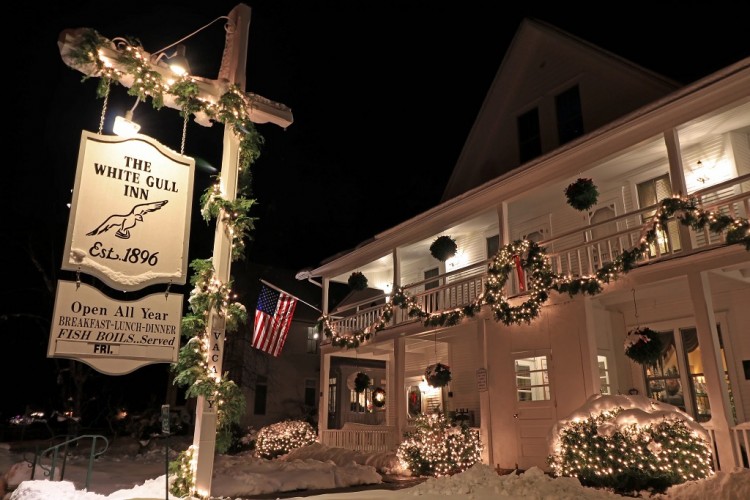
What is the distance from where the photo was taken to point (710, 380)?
859 centimetres

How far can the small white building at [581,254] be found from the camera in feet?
31.5

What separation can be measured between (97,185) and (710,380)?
9.02 metres

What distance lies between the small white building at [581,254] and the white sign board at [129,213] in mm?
7879

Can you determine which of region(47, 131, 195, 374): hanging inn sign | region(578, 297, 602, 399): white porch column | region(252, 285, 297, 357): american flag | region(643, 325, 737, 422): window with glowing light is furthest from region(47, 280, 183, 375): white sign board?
region(252, 285, 297, 357): american flag

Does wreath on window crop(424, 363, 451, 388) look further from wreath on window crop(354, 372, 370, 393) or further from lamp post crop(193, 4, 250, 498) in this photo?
lamp post crop(193, 4, 250, 498)

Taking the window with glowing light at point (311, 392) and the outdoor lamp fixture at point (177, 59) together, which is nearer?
the outdoor lamp fixture at point (177, 59)

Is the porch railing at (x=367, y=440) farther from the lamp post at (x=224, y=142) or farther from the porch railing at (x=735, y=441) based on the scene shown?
the lamp post at (x=224, y=142)

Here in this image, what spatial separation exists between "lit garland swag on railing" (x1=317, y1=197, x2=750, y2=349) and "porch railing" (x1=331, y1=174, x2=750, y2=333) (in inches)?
9.7

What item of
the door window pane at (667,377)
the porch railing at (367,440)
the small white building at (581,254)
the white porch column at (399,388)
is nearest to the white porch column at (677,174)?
the small white building at (581,254)

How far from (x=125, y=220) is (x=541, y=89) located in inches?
549

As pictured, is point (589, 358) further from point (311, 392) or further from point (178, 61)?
point (311, 392)

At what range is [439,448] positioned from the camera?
11.9 meters

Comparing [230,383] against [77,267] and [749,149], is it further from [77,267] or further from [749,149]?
[749,149]

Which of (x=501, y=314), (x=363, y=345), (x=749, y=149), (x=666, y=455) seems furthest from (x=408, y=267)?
(x=666, y=455)
